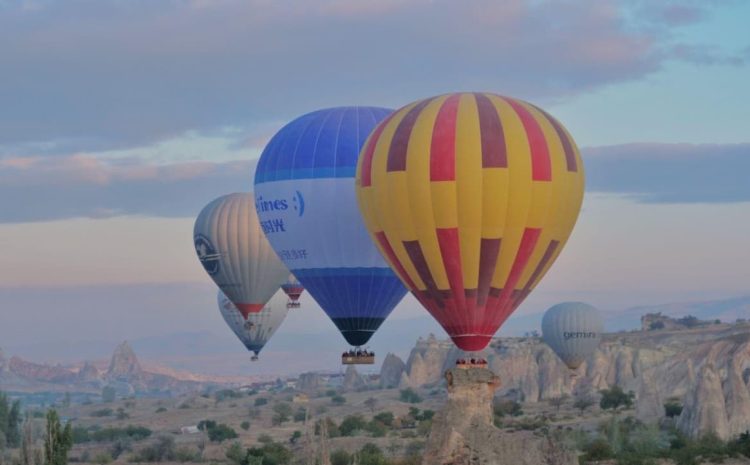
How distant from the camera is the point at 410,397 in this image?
13362 centimetres

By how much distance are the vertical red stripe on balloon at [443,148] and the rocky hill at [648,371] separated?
92.1ft

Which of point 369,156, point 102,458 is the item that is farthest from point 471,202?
point 102,458

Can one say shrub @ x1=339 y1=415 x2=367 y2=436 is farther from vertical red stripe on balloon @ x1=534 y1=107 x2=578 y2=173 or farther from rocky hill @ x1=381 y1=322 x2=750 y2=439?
vertical red stripe on balloon @ x1=534 y1=107 x2=578 y2=173

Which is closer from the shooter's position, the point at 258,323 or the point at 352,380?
the point at 258,323

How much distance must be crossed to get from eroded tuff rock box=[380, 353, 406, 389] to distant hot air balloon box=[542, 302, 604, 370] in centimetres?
6791

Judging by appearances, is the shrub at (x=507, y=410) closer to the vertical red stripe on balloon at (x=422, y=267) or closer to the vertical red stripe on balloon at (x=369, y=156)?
the vertical red stripe on balloon at (x=369, y=156)

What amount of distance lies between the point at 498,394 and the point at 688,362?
2455cm

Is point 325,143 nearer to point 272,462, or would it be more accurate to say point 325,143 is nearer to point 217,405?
point 272,462

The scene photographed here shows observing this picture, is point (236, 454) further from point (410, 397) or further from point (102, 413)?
point (102, 413)

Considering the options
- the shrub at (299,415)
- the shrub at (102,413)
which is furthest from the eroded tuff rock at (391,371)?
the shrub at (299,415)

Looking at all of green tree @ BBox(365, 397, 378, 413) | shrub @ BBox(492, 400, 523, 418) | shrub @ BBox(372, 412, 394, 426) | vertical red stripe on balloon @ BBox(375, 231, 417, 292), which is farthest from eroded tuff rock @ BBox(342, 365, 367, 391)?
vertical red stripe on balloon @ BBox(375, 231, 417, 292)

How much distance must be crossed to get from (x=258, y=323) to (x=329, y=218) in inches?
1180

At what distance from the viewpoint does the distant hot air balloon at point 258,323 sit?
257 feet

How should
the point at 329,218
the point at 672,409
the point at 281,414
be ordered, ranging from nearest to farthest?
the point at 329,218, the point at 672,409, the point at 281,414
